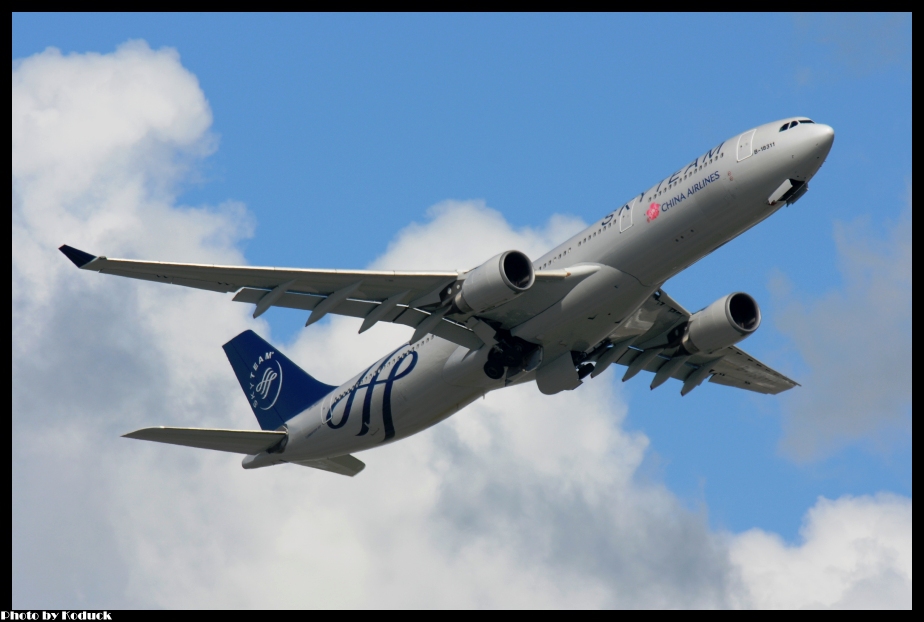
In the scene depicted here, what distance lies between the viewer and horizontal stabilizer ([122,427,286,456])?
3381cm

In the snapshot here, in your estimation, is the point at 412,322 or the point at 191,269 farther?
the point at 412,322

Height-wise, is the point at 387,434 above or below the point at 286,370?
below

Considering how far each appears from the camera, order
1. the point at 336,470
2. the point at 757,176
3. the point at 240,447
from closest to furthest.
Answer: the point at 757,176 < the point at 240,447 < the point at 336,470

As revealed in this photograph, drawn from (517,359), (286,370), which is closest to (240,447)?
(286,370)

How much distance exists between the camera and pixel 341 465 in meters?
40.0

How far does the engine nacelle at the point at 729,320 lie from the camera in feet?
114

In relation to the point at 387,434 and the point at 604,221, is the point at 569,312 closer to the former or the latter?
the point at 604,221

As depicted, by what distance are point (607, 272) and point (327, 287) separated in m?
7.79

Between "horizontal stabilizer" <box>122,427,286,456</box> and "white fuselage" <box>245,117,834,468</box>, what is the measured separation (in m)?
1.92

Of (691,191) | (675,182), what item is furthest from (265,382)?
(691,191)

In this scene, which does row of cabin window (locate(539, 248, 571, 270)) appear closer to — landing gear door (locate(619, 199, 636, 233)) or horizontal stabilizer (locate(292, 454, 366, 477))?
landing gear door (locate(619, 199, 636, 233))

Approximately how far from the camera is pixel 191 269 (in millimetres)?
29453

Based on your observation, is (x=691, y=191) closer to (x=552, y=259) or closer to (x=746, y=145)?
(x=746, y=145)

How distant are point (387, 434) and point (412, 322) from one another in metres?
4.71
